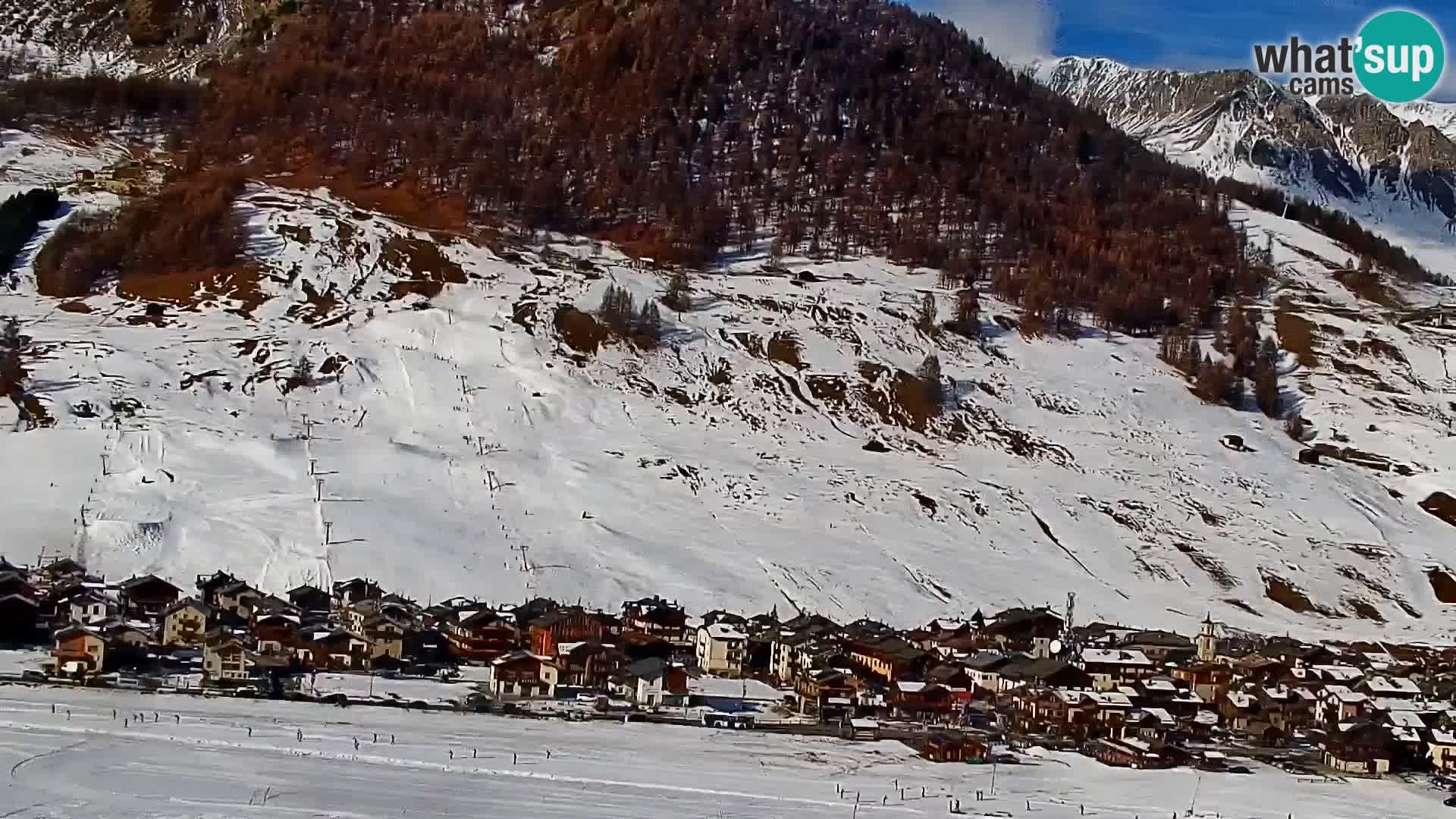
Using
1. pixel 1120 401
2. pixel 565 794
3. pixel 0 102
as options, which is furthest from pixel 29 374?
pixel 0 102

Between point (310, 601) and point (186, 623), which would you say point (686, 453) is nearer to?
point (310, 601)

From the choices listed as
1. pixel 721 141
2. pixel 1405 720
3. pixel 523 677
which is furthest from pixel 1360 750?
pixel 721 141

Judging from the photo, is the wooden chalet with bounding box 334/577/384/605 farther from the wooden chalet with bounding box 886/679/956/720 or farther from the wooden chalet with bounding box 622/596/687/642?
the wooden chalet with bounding box 886/679/956/720

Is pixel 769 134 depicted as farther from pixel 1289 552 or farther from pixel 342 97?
pixel 1289 552

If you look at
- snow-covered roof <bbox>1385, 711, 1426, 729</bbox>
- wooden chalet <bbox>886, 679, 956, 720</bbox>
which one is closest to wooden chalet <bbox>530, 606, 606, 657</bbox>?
wooden chalet <bbox>886, 679, 956, 720</bbox>

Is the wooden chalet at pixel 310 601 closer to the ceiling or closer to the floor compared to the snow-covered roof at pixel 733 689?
closer to the ceiling

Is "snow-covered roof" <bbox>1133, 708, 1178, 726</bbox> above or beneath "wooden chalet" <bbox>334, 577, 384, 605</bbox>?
beneath

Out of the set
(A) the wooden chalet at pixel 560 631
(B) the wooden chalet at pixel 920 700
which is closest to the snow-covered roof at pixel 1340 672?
(B) the wooden chalet at pixel 920 700

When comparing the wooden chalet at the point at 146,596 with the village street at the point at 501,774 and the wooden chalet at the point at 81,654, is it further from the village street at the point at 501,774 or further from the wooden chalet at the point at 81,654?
the village street at the point at 501,774
